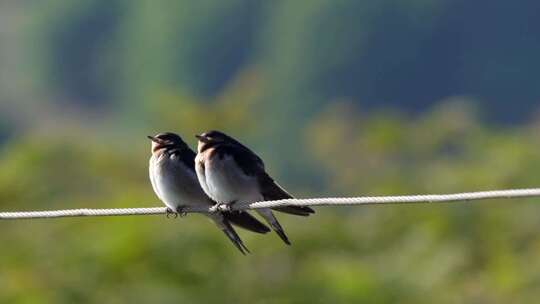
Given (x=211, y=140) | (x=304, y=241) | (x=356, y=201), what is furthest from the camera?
(x=304, y=241)

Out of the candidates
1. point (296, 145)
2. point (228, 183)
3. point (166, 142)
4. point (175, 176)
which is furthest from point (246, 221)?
point (296, 145)

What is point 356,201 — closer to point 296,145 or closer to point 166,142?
point 166,142

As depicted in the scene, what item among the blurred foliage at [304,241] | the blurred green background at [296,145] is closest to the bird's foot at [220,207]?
the blurred foliage at [304,241]

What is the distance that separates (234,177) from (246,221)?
1.34ft

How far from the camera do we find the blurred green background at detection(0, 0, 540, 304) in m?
23.8

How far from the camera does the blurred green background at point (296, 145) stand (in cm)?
2375

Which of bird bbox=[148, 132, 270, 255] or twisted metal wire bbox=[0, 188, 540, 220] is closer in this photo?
twisted metal wire bbox=[0, 188, 540, 220]

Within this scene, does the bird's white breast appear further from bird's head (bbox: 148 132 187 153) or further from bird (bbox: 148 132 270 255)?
bird's head (bbox: 148 132 187 153)

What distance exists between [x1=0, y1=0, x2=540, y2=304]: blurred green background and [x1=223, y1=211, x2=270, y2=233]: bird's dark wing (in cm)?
979

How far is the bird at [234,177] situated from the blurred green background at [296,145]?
9529 millimetres

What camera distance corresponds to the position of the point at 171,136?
12414mm

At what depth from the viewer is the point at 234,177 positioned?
11500 mm

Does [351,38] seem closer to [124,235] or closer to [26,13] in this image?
[26,13]

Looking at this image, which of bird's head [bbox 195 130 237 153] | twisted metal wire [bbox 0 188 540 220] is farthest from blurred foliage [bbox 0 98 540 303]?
twisted metal wire [bbox 0 188 540 220]
